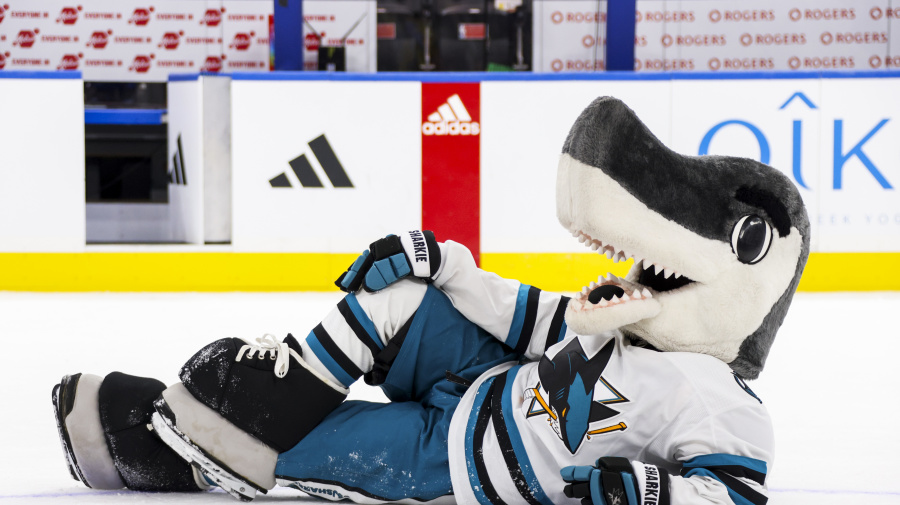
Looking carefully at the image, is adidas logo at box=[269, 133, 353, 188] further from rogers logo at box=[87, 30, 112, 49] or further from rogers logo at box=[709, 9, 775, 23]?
rogers logo at box=[709, 9, 775, 23]

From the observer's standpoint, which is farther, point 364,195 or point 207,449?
point 364,195

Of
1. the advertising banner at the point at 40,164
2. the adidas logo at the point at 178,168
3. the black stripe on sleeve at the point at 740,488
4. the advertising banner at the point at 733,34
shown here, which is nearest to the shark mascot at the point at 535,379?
the black stripe on sleeve at the point at 740,488

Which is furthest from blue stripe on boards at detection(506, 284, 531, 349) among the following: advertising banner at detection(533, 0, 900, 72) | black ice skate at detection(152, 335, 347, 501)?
advertising banner at detection(533, 0, 900, 72)

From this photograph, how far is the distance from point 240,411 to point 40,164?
3298mm

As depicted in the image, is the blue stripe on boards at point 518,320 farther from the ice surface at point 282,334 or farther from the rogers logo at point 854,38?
the rogers logo at point 854,38

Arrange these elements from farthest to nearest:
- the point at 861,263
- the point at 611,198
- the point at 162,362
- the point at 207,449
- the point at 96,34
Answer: the point at 96,34
the point at 861,263
the point at 162,362
the point at 207,449
the point at 611,198

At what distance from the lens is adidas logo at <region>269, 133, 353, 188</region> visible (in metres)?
4.10

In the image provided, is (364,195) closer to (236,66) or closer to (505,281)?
(505,281)

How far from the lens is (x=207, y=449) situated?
117 cm

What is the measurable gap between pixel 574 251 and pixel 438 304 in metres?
2.87

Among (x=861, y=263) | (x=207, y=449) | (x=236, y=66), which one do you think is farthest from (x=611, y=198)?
(x=236, y=66)

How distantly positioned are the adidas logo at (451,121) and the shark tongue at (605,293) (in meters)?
3.00

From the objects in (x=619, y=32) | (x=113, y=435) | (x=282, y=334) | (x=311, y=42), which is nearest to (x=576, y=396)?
(x=113, y=435)

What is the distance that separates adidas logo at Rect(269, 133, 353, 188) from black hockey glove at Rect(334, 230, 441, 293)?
2.90 m
